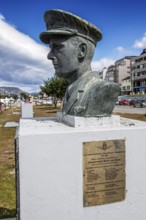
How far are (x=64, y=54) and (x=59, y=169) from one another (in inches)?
63.7

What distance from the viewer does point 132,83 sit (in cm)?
7544

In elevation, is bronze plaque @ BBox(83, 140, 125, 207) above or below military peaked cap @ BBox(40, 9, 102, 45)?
below

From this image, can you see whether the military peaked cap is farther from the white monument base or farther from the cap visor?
the white monument base

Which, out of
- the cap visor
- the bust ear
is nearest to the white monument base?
the bust ear

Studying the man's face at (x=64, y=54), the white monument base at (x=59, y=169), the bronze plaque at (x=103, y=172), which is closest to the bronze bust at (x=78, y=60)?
the man's face at (x=64, y=54)

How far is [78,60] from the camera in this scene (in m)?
3.59

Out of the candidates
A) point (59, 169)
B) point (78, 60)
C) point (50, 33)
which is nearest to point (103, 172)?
point (59, 169)

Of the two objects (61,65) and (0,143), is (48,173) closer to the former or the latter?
(61,65)

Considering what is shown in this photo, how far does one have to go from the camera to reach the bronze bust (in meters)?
3.36

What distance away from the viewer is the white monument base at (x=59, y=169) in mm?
2840

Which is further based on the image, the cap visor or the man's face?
the man's face

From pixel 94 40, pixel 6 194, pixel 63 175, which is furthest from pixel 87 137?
pixel 6 194

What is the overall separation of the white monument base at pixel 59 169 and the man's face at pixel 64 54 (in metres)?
0.93

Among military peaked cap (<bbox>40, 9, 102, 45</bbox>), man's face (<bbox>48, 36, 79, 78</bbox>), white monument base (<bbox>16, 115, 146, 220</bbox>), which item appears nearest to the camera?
white monument base (<bbox>16, 115, 146, 220</bbox>)
